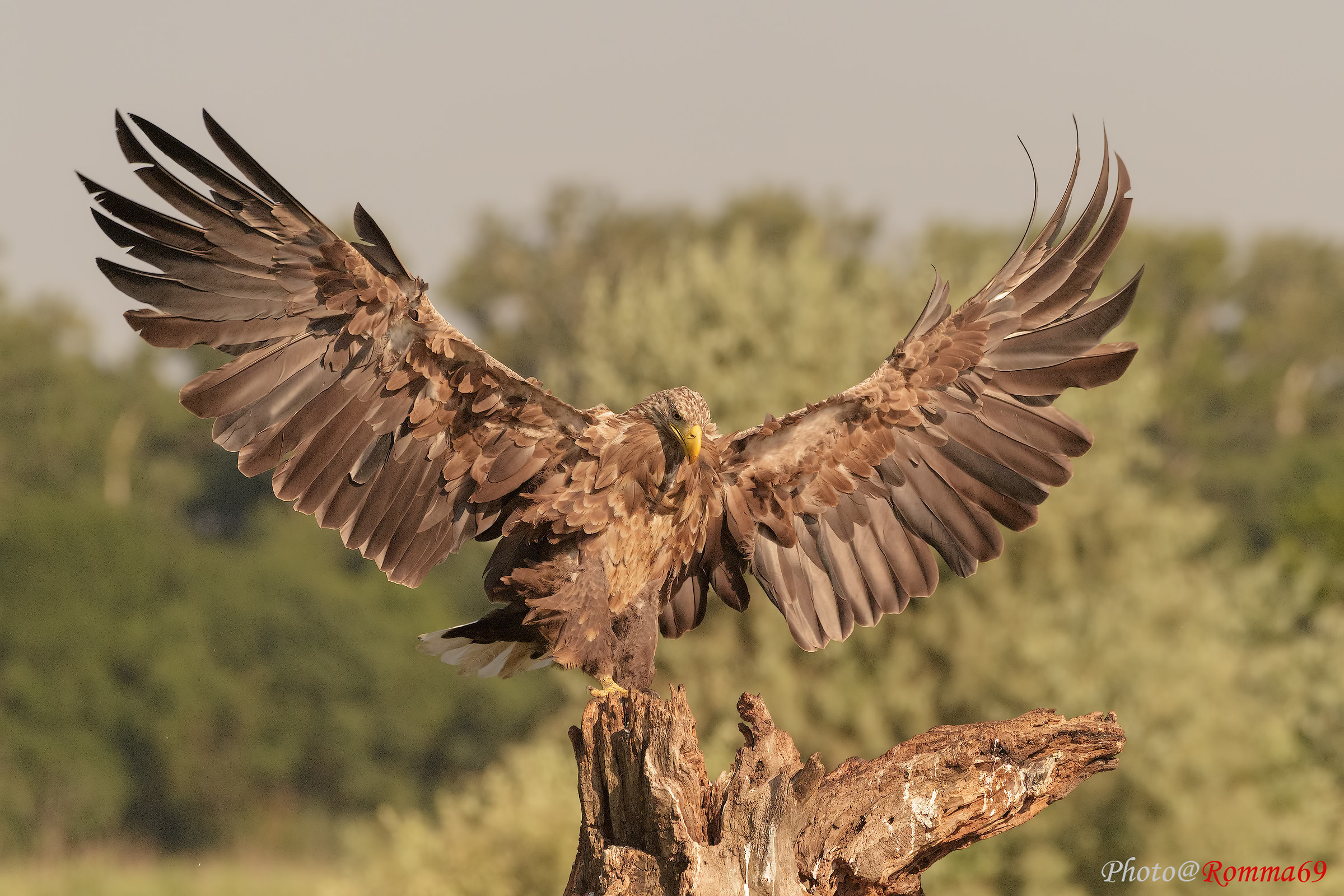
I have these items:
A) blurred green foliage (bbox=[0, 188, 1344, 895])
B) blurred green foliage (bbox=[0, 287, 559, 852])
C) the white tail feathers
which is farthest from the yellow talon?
blurred green foliage (bbox=[0, 287, 559, 852])

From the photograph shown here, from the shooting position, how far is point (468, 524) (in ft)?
24.6

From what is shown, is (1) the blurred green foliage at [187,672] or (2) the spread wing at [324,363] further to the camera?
(1) the blurred green foliage at [187,672]

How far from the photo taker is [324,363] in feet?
22.8

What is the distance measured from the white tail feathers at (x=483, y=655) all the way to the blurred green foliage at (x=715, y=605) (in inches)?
333

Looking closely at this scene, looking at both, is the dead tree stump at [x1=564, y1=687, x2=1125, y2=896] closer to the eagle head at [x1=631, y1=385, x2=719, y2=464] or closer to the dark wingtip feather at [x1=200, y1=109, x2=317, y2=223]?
the eagle head at [x1=631, y1=385, x2=719, y2=464]

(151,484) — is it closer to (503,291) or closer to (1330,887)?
(503,291)

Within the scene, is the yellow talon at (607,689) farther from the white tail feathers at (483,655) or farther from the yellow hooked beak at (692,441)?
the yellow hooked beak at (692,441)

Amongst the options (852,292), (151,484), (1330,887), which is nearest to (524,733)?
(151,484)

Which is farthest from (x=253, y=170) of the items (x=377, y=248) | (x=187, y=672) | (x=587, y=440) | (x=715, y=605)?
(x=187, y=672)

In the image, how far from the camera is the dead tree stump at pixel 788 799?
5828mm

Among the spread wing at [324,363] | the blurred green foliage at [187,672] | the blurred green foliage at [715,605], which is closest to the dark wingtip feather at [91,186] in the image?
the spread wing at [324,363]

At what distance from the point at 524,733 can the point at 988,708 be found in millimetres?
28466

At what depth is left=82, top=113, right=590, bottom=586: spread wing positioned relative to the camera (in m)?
6.68

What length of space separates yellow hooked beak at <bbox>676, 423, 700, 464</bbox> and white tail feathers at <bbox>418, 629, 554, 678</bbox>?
53.6 inches
